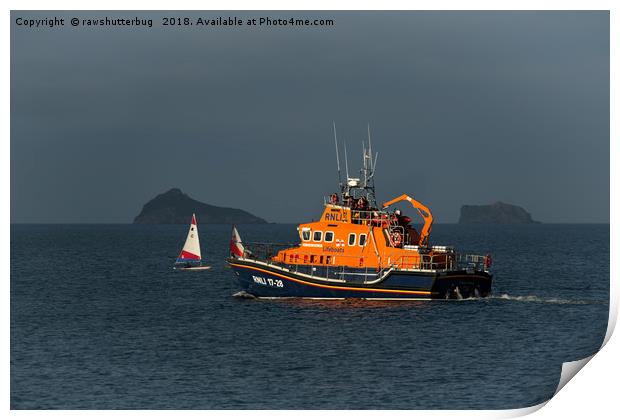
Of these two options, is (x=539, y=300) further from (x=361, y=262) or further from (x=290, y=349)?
(x=290, y=349)

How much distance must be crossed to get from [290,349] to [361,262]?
11.4 meters

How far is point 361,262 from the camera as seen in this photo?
50562mm

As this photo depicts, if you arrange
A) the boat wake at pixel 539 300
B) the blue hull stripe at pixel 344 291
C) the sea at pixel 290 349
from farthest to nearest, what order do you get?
the boat wake at pixel 539 300 → the blue hull stripe at pixel 344 291 → the sea at pixel 290 349

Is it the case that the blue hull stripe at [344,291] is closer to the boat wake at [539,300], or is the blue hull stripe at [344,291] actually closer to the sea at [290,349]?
the sea at [290,349]

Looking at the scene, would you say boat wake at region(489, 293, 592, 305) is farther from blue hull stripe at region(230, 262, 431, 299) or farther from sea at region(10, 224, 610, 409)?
blue hull stripe at region(230, 262, 431, 299)

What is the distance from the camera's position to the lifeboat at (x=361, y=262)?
4959 cm

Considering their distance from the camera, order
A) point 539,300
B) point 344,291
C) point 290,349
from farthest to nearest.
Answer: point 539,300
point 344,291
point 290,349

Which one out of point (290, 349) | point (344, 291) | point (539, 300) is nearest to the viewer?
point (290, 349)

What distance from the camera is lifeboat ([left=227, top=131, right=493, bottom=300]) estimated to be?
4959cm

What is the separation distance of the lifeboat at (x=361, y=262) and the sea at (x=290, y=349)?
0.86m

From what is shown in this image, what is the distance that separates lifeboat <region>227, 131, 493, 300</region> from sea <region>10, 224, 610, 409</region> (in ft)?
2.83

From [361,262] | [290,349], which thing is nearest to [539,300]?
[361,262]

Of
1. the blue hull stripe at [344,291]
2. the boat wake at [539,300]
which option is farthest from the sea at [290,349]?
the blue hull stripe at [344,291]
